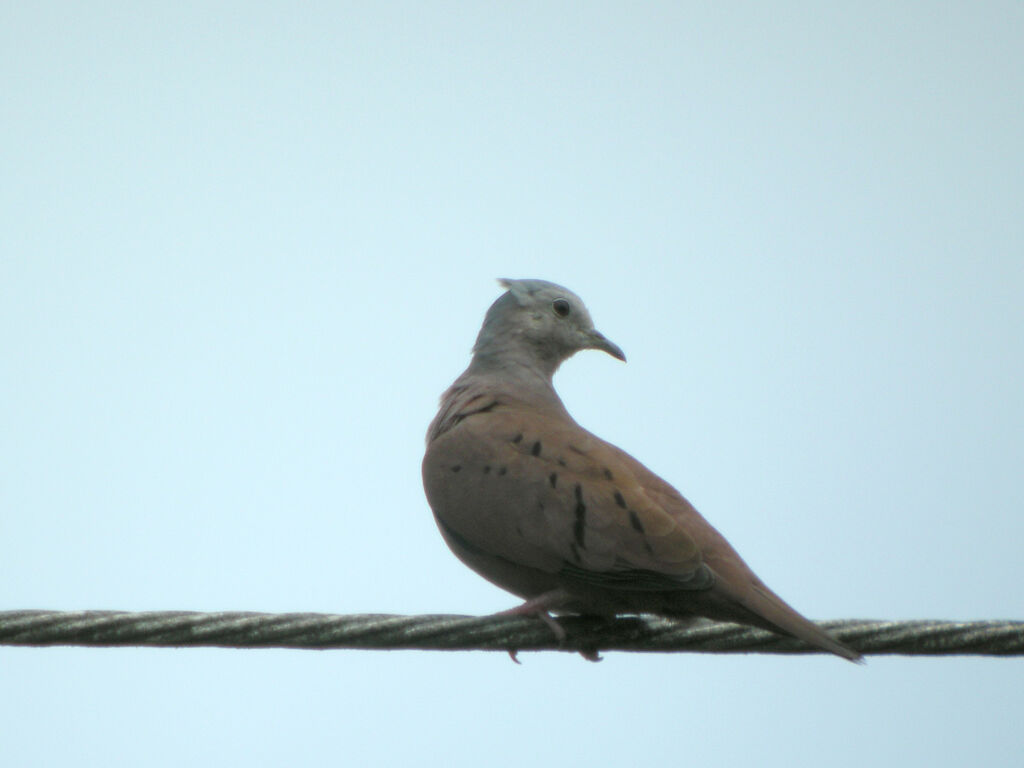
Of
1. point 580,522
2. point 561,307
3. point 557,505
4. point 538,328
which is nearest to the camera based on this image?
point 580,522

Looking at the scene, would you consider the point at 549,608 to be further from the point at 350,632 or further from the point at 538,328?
the point at 538,328

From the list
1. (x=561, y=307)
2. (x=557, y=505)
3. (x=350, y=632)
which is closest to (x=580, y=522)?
(x=557, y=505)

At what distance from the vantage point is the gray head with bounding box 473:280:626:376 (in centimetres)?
619

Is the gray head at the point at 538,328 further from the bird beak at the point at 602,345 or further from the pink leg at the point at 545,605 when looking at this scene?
the pink leg at the point at 545,605

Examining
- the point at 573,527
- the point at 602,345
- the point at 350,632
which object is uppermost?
the point at 602,345

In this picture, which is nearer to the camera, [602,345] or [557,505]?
[557,505]

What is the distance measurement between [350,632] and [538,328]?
3082 mm

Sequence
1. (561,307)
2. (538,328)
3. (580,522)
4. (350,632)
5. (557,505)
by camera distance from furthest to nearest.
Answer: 1. (561,307)
2. (538,328)
3. (557,505)
4. (580,522)
5. (350,632)

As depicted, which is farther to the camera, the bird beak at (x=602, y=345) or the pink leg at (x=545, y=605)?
the bird beak at (x=602, y=345)

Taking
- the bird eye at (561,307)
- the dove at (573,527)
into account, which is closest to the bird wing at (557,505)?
the dove at (573,527)

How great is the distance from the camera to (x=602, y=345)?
635cm

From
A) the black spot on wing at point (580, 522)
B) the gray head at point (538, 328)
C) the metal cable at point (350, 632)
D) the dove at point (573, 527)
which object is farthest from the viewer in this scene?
the gray head at point (538, 328)

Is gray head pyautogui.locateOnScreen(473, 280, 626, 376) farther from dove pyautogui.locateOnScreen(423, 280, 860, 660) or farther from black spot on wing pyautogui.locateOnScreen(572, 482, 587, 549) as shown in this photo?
black spot on wing pyautogui.locateOnScreen(572, 482, 587, 549)

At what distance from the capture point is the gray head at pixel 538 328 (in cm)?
619
